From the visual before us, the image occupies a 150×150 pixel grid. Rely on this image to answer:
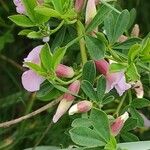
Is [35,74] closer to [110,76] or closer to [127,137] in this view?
[110,76]

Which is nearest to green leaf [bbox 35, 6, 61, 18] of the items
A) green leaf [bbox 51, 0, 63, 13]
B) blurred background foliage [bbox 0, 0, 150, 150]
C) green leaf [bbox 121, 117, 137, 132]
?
green leaf [bbox 51, 0, 63, 13]

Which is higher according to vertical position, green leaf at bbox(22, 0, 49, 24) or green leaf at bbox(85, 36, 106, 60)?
green leaf at bbox(22, 0, 49, 24)

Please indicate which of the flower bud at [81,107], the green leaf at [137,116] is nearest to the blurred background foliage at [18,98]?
the green leaf at [137,116]

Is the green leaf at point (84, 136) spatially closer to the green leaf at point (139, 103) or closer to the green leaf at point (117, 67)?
the green leaf at point (117, 67)

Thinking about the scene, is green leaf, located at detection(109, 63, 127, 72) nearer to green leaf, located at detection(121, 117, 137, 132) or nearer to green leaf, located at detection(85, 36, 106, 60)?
green leaf, located at detection(85, 36, 106, 60)

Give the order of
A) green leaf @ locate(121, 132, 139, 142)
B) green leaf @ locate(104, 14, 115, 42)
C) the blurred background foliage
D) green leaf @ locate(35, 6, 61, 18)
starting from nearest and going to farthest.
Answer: green leaf @ locate(35, 6, 61, 18) < green leaf @ locate(104, 14, 115, 42) < green leaf @ locate(121, 132, 139, 142) < the blurred background foliage

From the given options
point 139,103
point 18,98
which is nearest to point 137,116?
point 139,103
